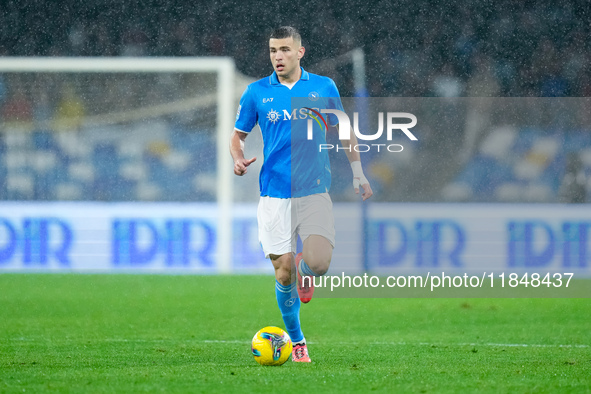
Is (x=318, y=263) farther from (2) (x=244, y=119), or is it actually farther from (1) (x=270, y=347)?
(2) (x=244, y=119)

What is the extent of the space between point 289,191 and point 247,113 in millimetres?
494

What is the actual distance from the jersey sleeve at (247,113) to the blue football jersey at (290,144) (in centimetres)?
4

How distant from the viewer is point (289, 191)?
4562 mm

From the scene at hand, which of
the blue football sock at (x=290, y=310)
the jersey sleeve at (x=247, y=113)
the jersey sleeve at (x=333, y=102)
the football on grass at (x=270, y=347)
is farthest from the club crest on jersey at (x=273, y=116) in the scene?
the football on grass at (x=270, y=347)

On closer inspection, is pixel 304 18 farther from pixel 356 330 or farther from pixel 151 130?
pixel 356 330

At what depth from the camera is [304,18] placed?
14.3 meters

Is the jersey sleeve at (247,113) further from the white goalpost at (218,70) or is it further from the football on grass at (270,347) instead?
the white goalpost at (218,70)

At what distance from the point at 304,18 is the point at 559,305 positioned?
7896mm

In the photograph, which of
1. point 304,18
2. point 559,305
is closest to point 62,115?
point 304,18

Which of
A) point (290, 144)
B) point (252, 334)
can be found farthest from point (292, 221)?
point (252, 334)

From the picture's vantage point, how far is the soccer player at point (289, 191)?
14.8 ft

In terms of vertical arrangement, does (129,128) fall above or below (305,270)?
above

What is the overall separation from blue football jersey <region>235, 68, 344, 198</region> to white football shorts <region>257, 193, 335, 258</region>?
5 cm

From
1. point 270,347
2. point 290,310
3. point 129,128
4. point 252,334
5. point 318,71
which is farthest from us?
point 318,71
